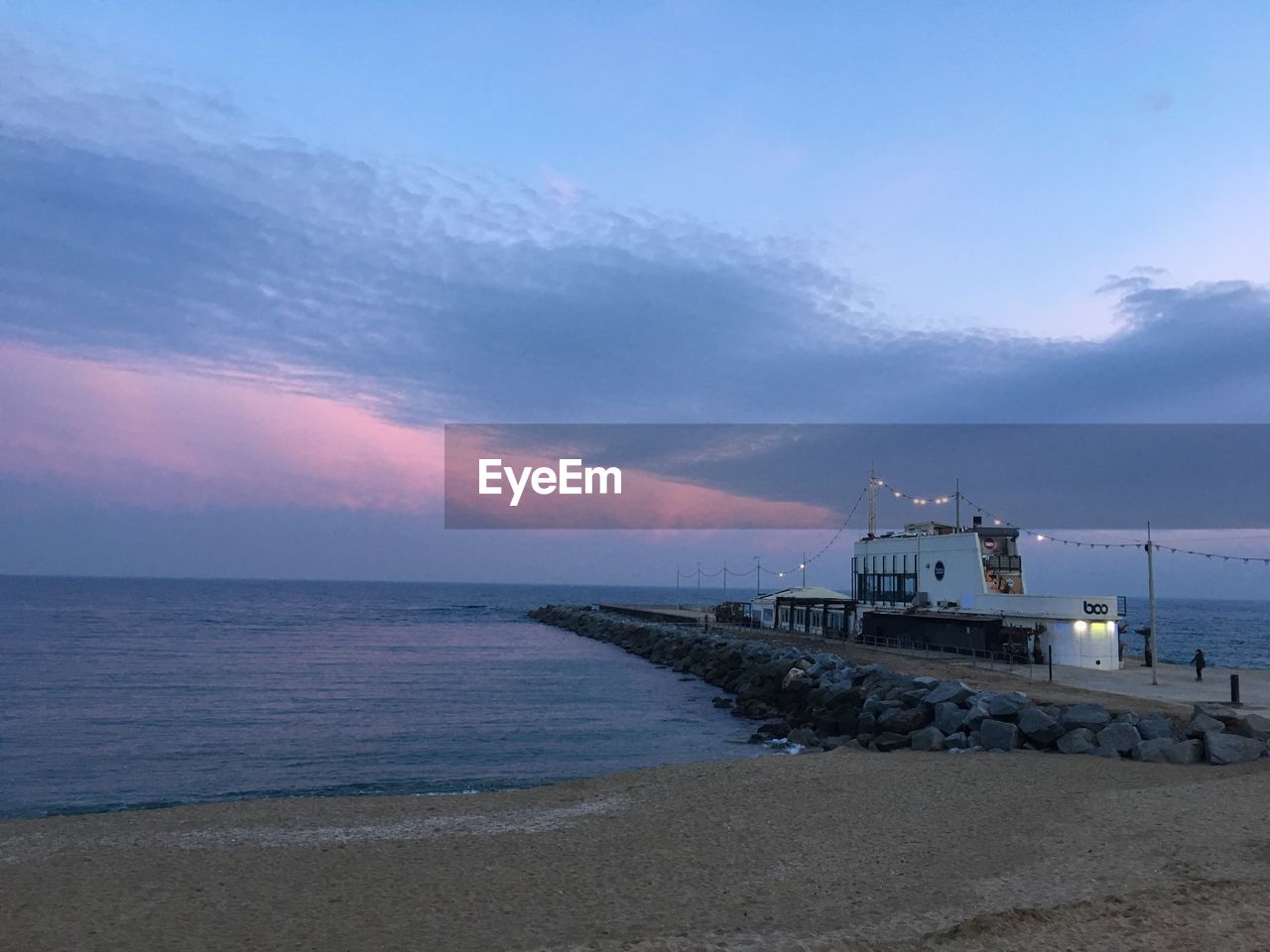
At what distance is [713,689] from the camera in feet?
123

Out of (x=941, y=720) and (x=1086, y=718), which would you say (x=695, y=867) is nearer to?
(x=1086, y=718)

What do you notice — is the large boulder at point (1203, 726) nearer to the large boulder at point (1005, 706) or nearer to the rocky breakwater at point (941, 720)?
the rocky breakwater at point (941, 720)

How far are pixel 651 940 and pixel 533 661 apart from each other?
4275 cm

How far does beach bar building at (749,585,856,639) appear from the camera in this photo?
161ft

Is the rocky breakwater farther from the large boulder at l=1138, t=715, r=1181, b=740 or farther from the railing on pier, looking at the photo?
the railing on pier

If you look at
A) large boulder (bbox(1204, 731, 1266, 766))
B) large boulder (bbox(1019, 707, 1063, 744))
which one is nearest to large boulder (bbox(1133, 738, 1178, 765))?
large boulder (bbox(1204, 731, 1266, 766))

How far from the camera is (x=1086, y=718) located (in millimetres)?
18078

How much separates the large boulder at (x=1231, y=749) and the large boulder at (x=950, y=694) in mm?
5528

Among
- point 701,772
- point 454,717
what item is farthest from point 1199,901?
point 454,717

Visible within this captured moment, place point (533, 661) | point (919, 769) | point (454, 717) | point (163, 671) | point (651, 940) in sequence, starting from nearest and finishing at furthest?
point (651, 940) < point (919, 769) < point (454, 717) < point (163, 671) < point (533, 661)

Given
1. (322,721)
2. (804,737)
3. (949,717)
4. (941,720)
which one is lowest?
(322,721)

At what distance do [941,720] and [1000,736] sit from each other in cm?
198

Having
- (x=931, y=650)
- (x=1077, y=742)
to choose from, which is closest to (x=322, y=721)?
(x=1077, y=742)

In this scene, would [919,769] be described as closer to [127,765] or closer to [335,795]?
[335,795]
